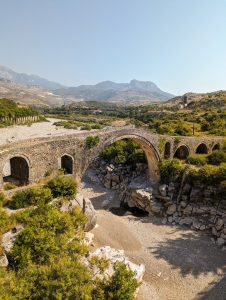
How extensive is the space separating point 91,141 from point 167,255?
1363 centimetres

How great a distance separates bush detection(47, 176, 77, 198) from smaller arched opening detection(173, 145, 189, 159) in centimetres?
2475

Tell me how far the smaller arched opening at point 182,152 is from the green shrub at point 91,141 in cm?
1909

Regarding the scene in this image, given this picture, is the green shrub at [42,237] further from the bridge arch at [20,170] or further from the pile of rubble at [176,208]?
the pile of rubble at [176,208]

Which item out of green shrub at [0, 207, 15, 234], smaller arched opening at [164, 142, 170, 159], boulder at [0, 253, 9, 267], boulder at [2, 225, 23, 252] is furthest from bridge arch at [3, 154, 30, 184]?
smaller arched opening at [164, 142, 170, 159]

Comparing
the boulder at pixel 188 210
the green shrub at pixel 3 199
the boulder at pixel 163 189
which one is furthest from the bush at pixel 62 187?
the boulder at pixel 188 210

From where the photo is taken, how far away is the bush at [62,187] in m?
22.0

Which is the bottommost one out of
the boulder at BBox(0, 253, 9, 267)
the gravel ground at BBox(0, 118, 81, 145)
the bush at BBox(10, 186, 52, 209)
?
the boulder at BBox(0, 253, 9, 267)

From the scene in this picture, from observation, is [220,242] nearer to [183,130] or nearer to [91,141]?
[91,141]

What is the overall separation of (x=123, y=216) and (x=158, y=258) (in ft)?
29.8

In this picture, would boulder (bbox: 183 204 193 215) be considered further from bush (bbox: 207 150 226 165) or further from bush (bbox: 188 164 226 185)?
bush (bbox: 207 150 226 165)

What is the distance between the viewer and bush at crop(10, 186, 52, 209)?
19663mm

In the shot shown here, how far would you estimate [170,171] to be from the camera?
35312mm

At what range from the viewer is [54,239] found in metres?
17.0

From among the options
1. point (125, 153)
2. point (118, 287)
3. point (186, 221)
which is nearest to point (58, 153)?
point (118, 287)
